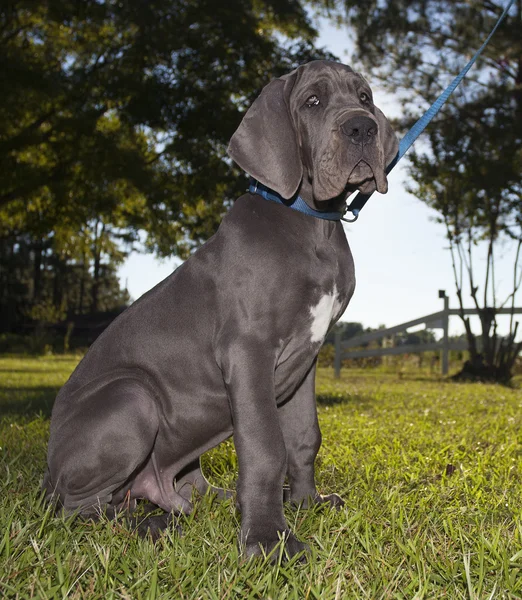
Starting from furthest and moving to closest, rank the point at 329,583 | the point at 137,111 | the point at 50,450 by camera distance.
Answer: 1. the point at 137,111
2. the point at 50,450
3. the point at 329,583

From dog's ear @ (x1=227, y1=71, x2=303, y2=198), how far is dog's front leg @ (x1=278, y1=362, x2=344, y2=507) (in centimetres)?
87

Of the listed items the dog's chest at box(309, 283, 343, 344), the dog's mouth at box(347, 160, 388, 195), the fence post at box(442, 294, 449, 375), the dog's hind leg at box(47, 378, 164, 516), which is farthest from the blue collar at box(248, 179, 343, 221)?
the fence post at box(442, 294, 449, 375)

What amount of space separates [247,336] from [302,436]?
720mm

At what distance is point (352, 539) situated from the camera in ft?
8.34

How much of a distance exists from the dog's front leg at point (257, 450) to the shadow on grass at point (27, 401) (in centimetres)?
419

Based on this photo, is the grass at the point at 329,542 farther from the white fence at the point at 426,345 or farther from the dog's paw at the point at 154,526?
the white fence at the point at 426,345

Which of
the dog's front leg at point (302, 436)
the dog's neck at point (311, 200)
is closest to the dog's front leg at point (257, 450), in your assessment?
the dog's front leg at point (302, 436)

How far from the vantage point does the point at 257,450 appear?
2.44 m

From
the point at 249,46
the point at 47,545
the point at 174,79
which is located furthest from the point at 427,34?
the point at 47,545

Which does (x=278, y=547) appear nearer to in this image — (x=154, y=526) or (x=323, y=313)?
(x=154, y=526)

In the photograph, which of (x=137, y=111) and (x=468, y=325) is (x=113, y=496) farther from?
(x=468, y=325)

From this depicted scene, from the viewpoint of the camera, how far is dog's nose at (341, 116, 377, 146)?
101 inches

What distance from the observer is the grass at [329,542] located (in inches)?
83.4

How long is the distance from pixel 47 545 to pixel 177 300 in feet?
3.44
